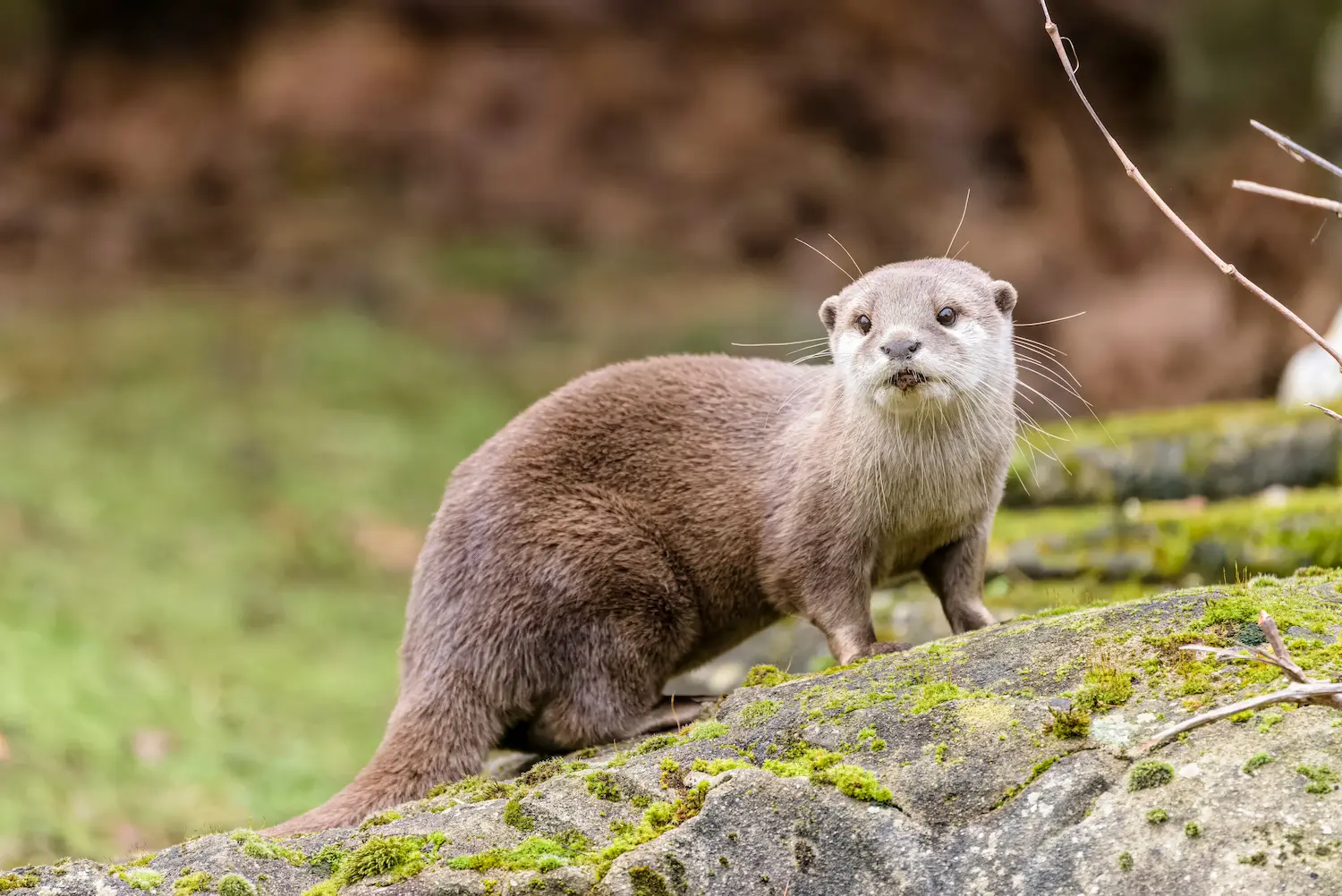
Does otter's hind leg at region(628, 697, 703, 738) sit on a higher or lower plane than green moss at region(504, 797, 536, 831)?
lower

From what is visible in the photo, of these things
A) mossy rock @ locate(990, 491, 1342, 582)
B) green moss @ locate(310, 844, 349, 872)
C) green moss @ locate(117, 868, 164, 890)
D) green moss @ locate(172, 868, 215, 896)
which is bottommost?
mossy rock @ locate(990, 491, 1342, 582)

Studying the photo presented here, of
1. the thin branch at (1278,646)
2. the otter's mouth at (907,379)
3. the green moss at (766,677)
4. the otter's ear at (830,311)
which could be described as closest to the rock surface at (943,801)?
the thin branch at (1278,646)

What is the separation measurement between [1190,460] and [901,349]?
373 centimetres

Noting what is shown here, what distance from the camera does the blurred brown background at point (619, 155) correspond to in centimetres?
1186

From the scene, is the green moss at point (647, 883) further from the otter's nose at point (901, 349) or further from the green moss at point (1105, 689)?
the otter's nose at point (901, 349)

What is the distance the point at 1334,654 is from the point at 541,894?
1761mm

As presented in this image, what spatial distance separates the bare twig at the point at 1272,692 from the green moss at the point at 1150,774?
54 mm

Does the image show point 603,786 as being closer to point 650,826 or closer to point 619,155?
point 650,826

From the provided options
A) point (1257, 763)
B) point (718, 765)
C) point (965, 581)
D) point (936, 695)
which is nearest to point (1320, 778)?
point (1257, 763)

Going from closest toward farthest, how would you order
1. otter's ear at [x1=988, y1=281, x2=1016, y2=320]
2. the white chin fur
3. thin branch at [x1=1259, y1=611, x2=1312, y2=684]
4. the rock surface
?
thin branch at [x1=1259, y1=611, x2=1312, y2=684], the rock surface, the white chin fur, otter's ear at [x1=988, y1=281, x2=1016, y2=320]

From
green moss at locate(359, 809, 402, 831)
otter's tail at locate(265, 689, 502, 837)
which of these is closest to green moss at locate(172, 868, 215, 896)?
green moss at locate(359, 809, 402, 831)

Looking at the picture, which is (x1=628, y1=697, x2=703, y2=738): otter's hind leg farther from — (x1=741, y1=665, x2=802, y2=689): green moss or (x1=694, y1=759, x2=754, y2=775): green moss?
(x1=694, y1=759, x2=754, y2=775): green moss

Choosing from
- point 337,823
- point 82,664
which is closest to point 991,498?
point 337,823

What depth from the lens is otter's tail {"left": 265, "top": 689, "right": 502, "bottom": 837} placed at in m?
3.92
